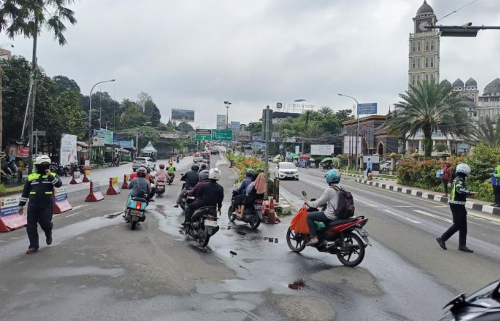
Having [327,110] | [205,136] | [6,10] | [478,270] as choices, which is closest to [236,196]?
[478,270]

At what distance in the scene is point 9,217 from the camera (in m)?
10.1

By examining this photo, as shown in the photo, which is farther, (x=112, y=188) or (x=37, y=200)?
(x=112, y=188)

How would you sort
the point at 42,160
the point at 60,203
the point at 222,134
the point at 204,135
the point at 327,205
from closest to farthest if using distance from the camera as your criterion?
the point at 327,205 < the point at 42,160 < the point at 60,203 < the point at 222,134 < the point at 204,135

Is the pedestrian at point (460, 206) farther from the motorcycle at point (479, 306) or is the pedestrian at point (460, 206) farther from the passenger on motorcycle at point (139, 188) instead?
the passenger on motorcycle at point (139, 188)

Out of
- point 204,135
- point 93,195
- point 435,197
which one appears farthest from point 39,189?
point 204,135

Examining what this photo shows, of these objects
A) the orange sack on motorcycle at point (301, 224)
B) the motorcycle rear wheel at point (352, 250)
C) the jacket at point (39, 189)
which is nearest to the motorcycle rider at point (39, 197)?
the jacket at point (39, 189)

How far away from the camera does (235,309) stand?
4973 millimetres

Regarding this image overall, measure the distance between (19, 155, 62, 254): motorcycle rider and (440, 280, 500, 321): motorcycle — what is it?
283 inches

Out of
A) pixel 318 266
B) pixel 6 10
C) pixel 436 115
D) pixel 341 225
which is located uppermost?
pixel 6 10

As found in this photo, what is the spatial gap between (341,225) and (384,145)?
2482 inches

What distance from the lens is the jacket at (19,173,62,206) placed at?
7.79 metres

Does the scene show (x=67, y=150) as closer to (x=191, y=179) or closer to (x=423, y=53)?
(x=191, y=179)

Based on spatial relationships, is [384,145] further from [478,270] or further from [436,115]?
[478,270]

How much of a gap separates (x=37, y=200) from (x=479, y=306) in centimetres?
738
